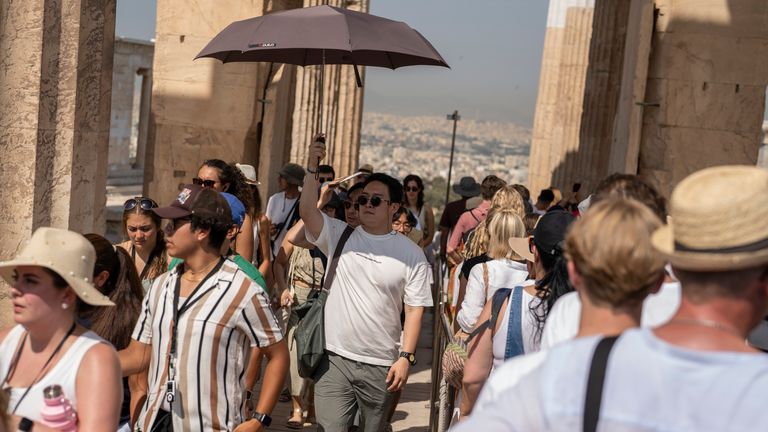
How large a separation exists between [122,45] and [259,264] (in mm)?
29439

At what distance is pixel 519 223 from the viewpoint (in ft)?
21.8

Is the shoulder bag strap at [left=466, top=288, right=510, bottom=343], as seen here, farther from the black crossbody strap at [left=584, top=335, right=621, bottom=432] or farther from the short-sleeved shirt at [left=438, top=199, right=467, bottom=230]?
the short-sleeved shirt at [left=438, top=199, right=467, bottom=230]

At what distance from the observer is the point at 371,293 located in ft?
19.5

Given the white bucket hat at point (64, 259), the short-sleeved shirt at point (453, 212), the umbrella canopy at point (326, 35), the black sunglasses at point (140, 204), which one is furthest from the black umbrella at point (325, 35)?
the short-sleeved shirt at point (453, 212)

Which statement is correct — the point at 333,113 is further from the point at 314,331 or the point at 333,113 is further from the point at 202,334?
the point at 202,334

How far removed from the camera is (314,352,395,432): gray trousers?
5.94 m

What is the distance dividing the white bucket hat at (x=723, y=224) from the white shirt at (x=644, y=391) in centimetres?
19

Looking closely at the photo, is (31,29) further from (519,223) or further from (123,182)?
(123,182)

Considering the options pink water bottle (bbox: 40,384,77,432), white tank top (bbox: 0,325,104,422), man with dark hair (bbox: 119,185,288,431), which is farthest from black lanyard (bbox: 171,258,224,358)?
pink water bottle (bbox: 40,384,77,432)

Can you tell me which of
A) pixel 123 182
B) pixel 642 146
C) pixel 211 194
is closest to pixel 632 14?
pixel 642 146

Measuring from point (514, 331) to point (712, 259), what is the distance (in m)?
1.99

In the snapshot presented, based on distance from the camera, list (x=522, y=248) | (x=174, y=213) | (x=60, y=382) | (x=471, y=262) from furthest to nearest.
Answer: (x=471, y=262)
(x=522, y=248)
(x=174, y=213)
(x=60, y=382)

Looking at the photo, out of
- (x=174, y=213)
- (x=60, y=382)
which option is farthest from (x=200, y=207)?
(x=60, y=382)

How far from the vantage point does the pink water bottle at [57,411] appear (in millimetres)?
3410
